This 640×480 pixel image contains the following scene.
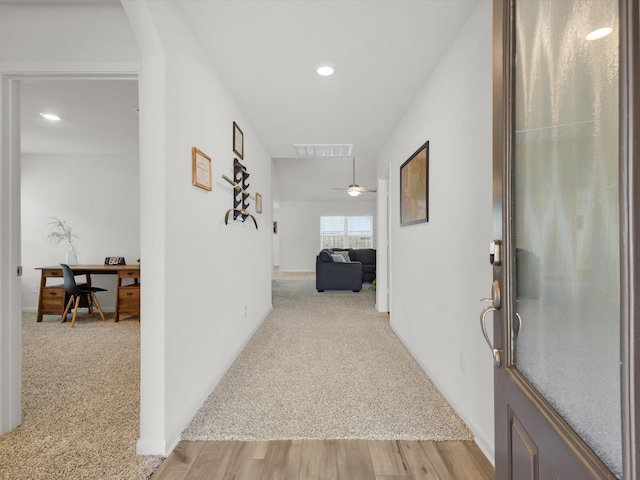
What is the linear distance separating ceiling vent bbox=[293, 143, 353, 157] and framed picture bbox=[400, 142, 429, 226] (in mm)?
1456

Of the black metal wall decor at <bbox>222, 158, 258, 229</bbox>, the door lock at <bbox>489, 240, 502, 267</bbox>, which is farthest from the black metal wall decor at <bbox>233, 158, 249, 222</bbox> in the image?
the door lock at <bbox>489, 240, 502, 267</bbox>

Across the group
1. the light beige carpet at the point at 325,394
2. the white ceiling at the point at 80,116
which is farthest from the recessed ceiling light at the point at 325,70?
the light beige carpet at the point at 325,394

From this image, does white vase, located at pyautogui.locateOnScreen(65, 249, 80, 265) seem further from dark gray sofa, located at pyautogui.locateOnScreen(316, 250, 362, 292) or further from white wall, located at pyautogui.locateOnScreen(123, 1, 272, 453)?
dark gray sofa, located at pyautogui.locateOnScreen(316, 250, 362, 292)

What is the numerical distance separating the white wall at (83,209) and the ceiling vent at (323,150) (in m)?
2.36

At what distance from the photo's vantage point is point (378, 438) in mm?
1829

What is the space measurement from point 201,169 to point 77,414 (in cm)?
161

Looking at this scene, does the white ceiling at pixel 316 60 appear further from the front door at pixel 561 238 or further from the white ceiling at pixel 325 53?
the front door at pixel 561 238

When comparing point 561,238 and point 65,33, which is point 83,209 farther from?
point 561,238

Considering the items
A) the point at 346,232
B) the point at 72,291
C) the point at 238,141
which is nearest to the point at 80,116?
the point at 238,141

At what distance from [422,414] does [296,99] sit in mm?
2671

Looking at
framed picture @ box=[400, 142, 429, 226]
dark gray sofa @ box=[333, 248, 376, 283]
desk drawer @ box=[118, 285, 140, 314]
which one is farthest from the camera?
dark gray sofa @ box=[333, 248, 376, 283]

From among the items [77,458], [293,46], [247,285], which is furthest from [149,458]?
[293,46]

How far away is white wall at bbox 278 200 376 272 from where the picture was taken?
36.7ft

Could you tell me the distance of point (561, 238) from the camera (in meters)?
0.79
